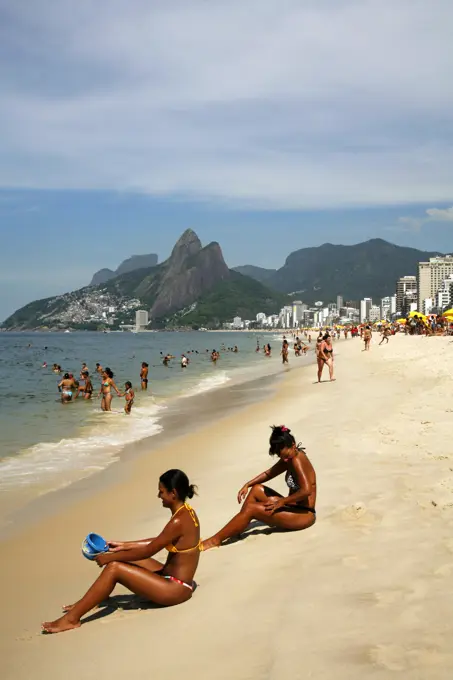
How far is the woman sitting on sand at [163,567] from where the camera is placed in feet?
13.8

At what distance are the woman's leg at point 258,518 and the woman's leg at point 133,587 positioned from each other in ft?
3.85

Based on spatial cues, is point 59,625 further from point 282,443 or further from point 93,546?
point 282,443

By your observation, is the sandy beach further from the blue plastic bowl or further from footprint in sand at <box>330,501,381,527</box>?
the blue plastic bowl

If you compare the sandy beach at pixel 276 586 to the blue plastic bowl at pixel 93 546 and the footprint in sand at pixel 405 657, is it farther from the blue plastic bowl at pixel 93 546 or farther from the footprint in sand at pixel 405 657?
the blue plastic bowl at pixel 93 546

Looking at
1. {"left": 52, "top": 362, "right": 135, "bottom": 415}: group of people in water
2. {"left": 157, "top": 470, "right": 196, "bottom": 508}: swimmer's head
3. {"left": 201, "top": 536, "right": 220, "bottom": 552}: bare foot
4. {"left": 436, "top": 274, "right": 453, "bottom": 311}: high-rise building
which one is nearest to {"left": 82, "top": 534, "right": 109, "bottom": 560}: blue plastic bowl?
{"left": 157, "top": 470, "right": 196, "bottom": 508}: swimmer's head

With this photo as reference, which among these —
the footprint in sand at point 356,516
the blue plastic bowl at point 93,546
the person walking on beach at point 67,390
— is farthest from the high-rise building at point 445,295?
the blue plastic bowl at point 93,546

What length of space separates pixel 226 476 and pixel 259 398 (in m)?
10.8

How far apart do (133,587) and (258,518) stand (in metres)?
1.66

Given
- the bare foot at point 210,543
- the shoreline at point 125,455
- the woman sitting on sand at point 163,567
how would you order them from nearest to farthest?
the woman sitting on sand at point 163,567
the bare foot at point 210,543
the shoreline at point 125,455

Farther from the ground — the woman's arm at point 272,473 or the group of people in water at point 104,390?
the woman's arm at point 272,473

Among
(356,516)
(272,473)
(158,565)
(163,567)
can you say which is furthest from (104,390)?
(163,567)

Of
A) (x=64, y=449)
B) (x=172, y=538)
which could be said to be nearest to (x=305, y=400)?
(x=64, y=449)

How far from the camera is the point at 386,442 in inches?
355

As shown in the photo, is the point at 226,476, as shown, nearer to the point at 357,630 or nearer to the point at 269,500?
the point at 269,500
